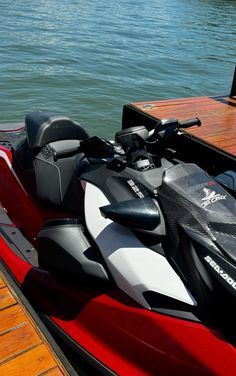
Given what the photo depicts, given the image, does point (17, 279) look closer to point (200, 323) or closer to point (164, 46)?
point (200, 323)

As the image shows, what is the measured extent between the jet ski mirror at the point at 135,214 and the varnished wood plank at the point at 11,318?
2.19 ft

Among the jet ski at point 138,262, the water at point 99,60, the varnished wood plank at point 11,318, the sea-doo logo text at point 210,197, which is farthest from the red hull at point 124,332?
the water at point 99,60

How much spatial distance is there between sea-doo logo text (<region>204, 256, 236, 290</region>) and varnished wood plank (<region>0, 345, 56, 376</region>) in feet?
2.40

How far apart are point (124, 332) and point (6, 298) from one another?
619mm

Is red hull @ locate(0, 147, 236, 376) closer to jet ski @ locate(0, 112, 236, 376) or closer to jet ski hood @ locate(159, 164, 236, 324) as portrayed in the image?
jet ski @ locate(0, 112, 236, 376)

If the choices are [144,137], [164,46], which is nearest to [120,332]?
[144,137]

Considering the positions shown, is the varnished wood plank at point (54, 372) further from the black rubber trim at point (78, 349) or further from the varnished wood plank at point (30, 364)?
the black rubber trim at point (78, 349)

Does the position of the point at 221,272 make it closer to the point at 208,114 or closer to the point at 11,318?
the point at 11,318

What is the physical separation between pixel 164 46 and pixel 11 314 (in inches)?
441

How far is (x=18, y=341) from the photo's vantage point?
1.58 m

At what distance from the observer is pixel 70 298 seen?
166 cm

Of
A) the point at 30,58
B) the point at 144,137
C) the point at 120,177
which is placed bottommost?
the point at 30,58

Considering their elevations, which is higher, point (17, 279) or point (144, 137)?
Answer: point (144, 137)

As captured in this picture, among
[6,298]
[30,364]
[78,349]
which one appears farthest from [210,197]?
[6,298]
